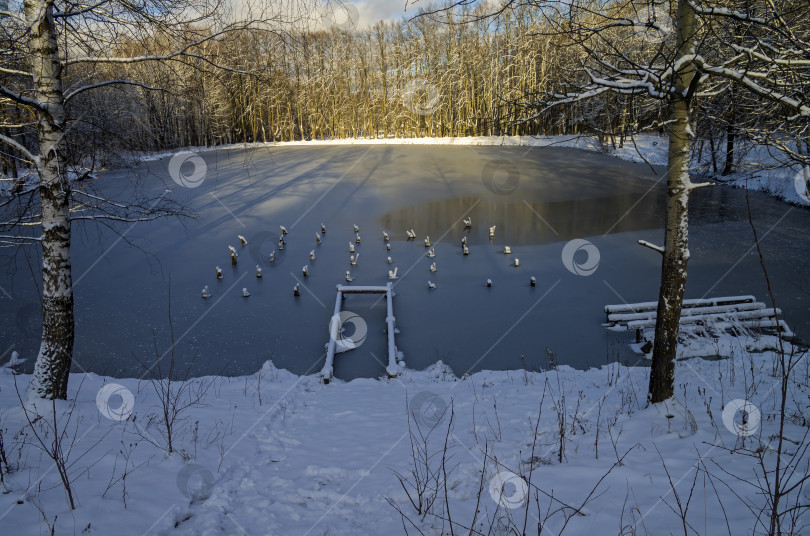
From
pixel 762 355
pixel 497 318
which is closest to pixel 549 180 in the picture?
pixel 497 318

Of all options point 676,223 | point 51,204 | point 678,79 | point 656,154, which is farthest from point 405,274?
point 656,154

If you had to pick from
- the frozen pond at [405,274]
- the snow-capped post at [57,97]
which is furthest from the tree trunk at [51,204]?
the frozen pond at [405,274]

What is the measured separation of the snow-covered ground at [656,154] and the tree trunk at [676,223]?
0.40 metres

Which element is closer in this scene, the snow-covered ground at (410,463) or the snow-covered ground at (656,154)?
the snow-covered ground at (410,463)

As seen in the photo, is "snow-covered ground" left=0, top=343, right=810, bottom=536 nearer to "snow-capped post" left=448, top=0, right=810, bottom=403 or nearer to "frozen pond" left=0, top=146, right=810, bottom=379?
"snow-capped post" left=448, top=0, right=810, bottom=403

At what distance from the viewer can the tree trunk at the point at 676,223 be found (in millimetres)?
3930

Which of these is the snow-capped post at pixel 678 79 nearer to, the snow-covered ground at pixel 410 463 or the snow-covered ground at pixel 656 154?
the snow-covered ground at pixel 656 154

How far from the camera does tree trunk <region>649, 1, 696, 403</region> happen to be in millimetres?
3930

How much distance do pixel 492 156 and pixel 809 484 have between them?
32.1 m

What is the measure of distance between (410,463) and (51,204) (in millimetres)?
4141

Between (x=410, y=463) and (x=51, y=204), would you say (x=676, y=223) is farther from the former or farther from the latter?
(x=51, y=204)

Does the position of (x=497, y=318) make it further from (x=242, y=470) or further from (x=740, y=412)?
(x=242, y=470)

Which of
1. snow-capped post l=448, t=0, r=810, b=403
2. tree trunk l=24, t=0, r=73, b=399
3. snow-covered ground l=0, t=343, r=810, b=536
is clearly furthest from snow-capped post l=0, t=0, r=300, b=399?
snow-capped post l=448, t=0, r=810, b=403

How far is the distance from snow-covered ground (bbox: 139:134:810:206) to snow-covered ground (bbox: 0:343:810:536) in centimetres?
208
